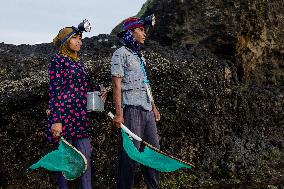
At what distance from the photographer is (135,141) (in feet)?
16.8

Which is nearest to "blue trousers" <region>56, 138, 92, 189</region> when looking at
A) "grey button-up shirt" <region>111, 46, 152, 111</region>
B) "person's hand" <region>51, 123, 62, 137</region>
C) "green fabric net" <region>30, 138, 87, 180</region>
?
"green fabric net" <region>30, 138, 87, 180</region>

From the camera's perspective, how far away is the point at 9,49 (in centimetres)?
865

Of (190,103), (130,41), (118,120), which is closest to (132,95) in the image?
(118,120)

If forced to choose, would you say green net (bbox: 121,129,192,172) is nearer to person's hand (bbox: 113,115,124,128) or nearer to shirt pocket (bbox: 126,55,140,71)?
person's hand (bbox: 113,115,124,128)

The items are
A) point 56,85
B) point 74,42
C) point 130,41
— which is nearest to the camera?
point 56,85

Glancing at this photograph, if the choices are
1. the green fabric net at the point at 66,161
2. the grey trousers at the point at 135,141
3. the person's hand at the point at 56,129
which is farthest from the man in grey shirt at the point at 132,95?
the person's hand at the point at 56,129

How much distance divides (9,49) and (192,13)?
4.05 m

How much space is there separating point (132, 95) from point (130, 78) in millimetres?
209

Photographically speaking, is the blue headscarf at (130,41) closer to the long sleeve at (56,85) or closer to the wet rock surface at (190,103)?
the long sleeve at (56,85)

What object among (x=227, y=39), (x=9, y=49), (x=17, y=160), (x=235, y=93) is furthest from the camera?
(x=227, y=39)

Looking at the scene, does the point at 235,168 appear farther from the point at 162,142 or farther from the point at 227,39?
the point at 227,39

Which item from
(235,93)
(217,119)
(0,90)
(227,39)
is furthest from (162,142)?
(227,39)

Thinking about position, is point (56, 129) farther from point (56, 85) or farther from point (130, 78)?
point (130, 78)

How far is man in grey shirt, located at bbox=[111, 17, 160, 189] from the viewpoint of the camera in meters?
5.12
